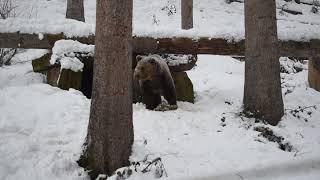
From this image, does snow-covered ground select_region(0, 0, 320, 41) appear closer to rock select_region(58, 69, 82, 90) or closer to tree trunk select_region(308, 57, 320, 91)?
tree trunk select_region(308, 57, 320, 91)

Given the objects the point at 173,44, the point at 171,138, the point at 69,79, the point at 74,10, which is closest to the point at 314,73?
the point at 173,44

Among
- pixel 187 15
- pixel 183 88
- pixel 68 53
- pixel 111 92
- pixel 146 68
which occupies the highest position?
pixel 187 15

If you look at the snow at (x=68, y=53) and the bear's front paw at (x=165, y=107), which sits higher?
the snow at (x=68, y=53)

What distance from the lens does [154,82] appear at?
8016 mm

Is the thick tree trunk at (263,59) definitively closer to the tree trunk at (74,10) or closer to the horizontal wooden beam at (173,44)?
the horizontal wooden beam at (173,44)

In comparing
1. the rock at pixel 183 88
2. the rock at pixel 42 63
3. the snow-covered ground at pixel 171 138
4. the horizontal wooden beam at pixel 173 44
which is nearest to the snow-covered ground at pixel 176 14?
the rock at pixel 183 88

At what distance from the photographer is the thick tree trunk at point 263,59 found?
20.5 ft

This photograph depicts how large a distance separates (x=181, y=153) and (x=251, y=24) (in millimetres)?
2694

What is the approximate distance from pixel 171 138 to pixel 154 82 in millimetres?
2482

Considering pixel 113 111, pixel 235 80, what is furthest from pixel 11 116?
pixel 235 80

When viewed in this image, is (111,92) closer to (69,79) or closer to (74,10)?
(69,79)

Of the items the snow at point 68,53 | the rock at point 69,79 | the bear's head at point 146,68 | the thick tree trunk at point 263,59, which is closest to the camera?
the thick tree trunk at point 263,59

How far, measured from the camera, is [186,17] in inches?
540

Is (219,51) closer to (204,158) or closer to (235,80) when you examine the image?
(235,80)
